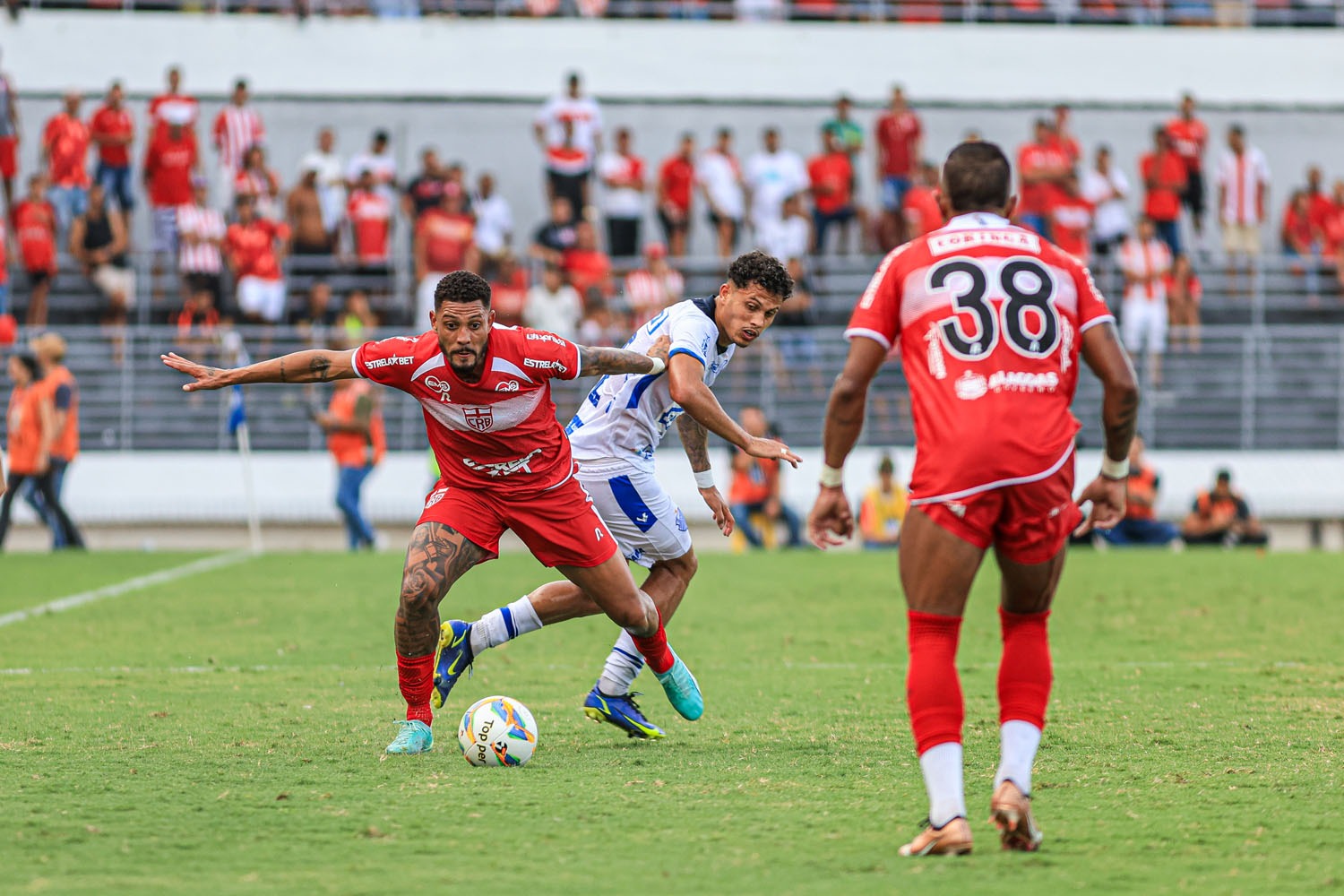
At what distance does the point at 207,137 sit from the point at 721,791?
22722 mm

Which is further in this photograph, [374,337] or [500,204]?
[500,204]

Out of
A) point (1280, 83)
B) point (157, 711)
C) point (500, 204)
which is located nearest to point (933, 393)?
point (157, 711)

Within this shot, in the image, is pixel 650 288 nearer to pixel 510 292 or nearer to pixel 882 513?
pixel 510 292

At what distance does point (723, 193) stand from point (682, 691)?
17.7 meters

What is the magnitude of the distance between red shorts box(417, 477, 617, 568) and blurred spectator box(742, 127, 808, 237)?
17.5 metres

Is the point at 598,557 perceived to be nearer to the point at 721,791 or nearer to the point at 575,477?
the point at 575,477

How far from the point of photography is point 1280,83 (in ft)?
94.4

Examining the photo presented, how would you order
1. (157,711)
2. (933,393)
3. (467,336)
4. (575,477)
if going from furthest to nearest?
1. (157,711)
2. (575,477)
3. (467,336)
4. (933,393)

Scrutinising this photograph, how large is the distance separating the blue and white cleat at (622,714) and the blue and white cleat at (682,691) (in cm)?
16

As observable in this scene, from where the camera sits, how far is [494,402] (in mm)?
7434

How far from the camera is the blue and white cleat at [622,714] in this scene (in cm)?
791

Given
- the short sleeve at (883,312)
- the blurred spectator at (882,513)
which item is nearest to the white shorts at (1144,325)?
the blurred spectator at (882,513)

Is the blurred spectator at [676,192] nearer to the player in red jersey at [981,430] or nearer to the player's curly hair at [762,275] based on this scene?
the player's curly hair at [762,275]

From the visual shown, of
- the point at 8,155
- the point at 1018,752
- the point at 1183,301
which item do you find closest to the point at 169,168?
the point at 8,155
